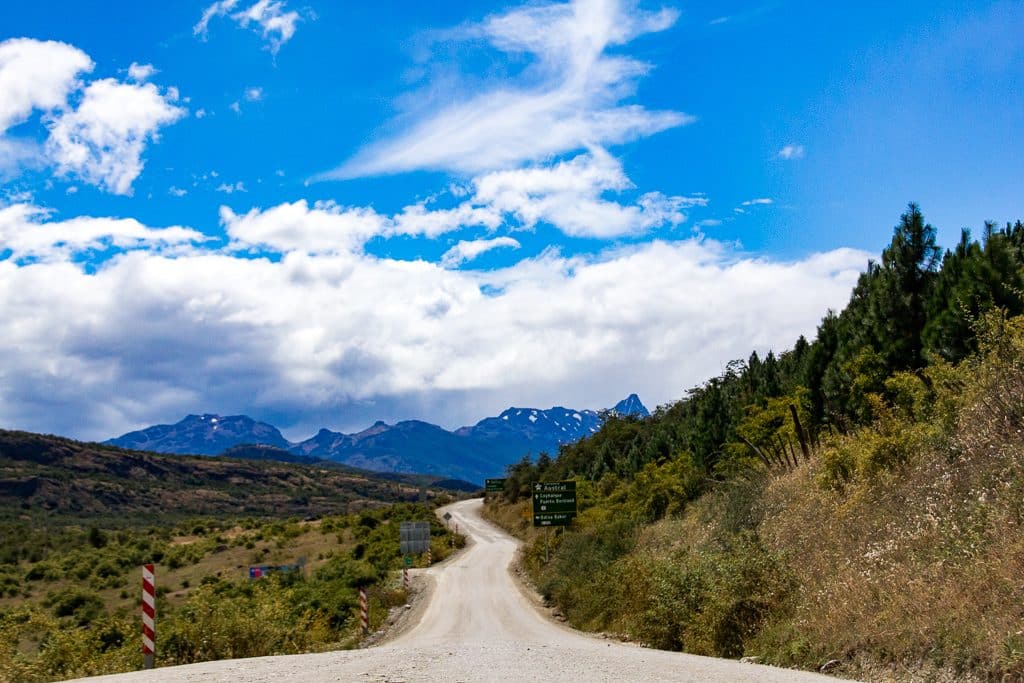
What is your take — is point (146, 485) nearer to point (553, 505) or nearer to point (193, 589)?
point (193, 589)

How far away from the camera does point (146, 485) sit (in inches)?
4616

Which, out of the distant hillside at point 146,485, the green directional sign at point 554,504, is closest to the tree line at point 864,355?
the green directional sign at point 554,504

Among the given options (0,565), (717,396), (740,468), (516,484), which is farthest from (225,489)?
(740,468)

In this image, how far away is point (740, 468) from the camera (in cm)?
3244

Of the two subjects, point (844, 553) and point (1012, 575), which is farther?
point (844, 553)

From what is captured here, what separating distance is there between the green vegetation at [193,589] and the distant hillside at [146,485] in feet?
66.9

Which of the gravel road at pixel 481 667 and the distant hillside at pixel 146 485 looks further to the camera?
the distant hillside at pixel 146 485

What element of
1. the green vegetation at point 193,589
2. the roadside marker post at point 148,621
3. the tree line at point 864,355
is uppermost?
the tree line at point 864,355

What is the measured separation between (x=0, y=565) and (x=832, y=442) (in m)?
59.6

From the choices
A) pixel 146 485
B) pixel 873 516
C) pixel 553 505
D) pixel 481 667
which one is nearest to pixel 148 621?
pixel 481 667

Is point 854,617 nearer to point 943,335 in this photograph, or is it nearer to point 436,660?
point 436,660

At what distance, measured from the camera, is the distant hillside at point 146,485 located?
101 metres

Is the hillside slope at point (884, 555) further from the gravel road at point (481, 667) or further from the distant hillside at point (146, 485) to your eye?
the distant hillside at point (146, 485)

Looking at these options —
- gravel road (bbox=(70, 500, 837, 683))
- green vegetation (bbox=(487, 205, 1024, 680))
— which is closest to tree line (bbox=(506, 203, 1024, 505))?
green vegetation (bbox=(487, 205, 1024, 680))
